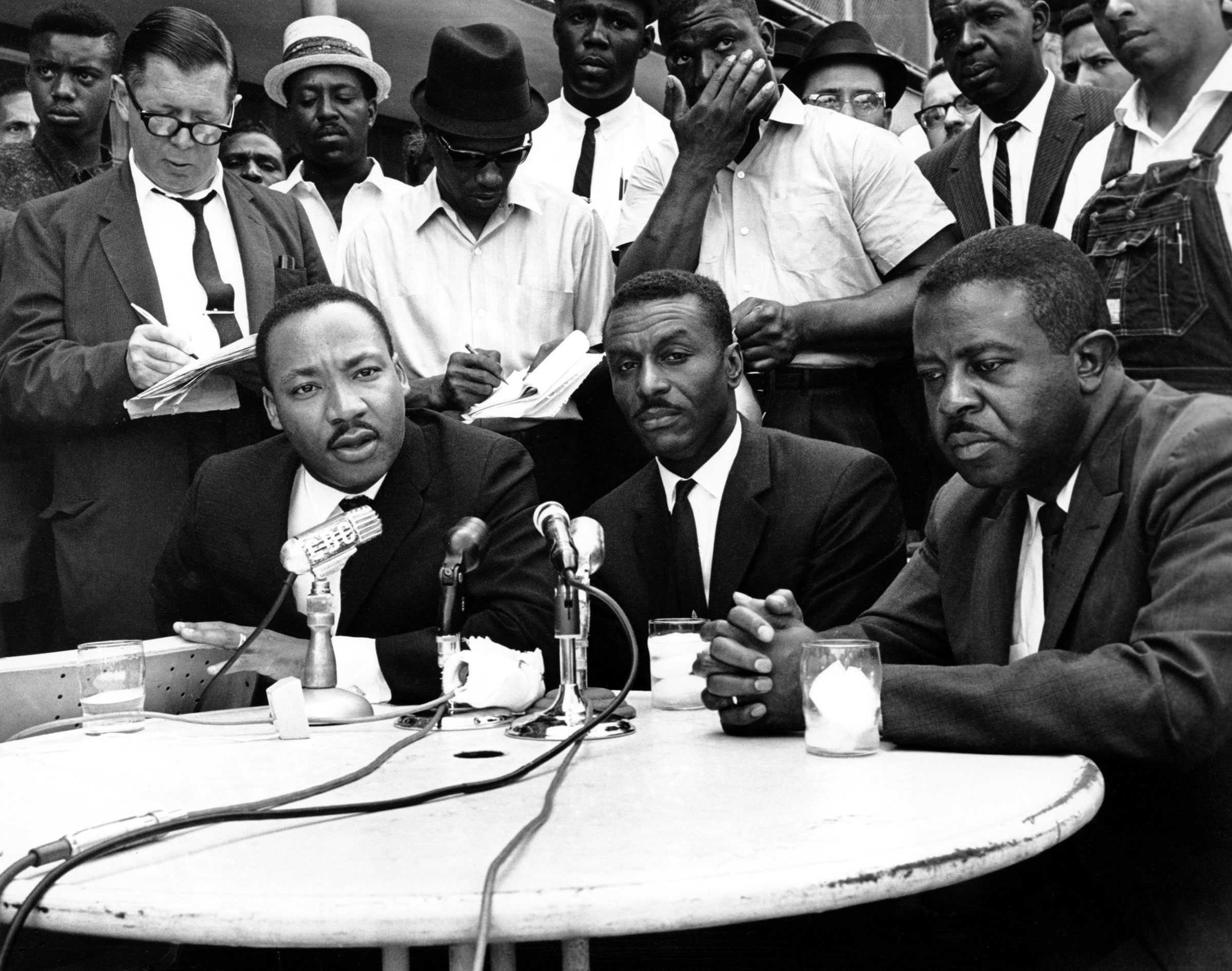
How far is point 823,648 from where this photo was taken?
219 centimetres

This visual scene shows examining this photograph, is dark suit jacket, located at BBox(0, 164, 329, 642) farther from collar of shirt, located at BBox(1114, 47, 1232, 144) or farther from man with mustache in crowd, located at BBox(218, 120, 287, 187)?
collar of shirt, located at BBox(1114, 47, 1232, 144)

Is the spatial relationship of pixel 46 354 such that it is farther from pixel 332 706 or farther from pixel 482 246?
pixel 332 706

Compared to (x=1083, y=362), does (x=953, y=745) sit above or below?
below

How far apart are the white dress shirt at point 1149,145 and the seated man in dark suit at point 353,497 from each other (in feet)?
5.00

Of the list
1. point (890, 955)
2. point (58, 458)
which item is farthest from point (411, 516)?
point (890, 955)

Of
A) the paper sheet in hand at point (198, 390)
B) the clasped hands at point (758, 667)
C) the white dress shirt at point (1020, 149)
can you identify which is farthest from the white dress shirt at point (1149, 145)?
the paper sheet in hand at point (198, 390)

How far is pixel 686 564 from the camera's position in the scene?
10.8ft

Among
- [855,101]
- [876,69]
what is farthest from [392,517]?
[876,69]

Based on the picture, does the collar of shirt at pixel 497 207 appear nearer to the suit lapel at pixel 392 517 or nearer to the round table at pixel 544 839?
the suit lapel at pixel 392 517

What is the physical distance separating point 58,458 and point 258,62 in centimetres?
393

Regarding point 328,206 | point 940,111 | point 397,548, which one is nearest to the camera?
point 397,548

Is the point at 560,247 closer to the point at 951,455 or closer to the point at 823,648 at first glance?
the point at 951,455

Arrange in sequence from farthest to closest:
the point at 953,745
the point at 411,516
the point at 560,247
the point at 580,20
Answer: the point at 580,20
the point at 560,247
the point at 411,516
the point at 953,745

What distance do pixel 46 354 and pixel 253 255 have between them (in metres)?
0.63
